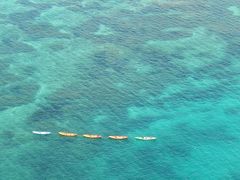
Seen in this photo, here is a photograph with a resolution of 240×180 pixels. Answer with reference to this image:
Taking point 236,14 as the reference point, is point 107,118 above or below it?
below

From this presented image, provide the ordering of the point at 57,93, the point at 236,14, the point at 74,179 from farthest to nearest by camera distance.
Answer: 1. the point at 236,14
2. the point at 57,93
3. the point at 74,179

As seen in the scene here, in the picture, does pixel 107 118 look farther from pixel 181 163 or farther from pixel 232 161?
pixel 232 161

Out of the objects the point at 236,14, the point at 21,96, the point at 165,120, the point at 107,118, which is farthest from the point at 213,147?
the point at 236,14

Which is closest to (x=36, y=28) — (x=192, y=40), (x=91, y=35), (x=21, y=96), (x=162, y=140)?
(x=91, y=35)

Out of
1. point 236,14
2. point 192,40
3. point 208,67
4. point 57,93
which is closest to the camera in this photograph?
point 57,93

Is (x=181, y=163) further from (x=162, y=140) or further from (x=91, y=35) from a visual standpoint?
(x=91, y=35)

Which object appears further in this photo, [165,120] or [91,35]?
[91,35]
